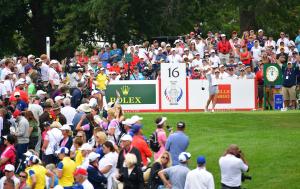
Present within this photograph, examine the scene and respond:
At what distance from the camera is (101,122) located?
26.9 m

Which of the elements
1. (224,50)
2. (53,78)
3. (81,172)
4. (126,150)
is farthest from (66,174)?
(224,50)

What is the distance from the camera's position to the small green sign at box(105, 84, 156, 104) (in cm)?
3988

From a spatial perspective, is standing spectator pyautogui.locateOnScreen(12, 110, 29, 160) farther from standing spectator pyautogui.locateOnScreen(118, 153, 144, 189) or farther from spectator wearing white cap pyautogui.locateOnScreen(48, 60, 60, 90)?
spectator wearing white cap pyautogui.locateOnScreen(48, 60, 60, 90)

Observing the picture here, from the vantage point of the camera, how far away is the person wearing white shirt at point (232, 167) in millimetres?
22484

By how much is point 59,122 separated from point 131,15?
1100 inches

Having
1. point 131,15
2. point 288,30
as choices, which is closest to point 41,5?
point 131,15

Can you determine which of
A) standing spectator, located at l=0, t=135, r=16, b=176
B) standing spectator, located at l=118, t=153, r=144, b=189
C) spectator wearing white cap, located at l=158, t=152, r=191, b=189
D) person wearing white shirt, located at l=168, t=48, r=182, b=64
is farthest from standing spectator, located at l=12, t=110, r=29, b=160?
person wearing white shirt, located at l=168, t=48, r=182, b=64

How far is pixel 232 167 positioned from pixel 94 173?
285 centimetres

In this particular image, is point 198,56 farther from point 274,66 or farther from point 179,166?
point 179,166

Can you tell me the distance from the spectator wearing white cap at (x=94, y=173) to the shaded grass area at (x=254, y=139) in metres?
5.79

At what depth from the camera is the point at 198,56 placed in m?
41.1

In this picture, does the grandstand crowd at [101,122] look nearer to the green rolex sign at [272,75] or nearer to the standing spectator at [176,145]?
the standing spectator at [176,145]

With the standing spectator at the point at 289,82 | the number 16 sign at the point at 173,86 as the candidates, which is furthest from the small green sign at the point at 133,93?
the standing spectator at the point at 289,82

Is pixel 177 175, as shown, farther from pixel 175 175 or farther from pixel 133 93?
pixel 133 93
